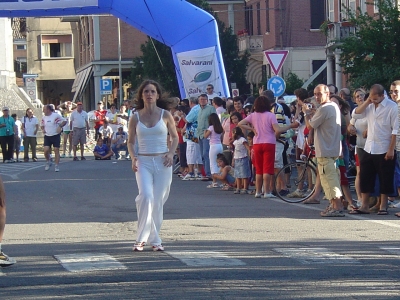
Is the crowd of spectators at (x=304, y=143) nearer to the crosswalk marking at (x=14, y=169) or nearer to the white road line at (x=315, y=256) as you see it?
the white road line at (x=315, y=256)

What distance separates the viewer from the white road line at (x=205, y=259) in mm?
8828

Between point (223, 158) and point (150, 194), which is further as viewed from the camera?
point (223, 158)

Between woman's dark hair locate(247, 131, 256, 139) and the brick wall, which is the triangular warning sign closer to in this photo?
woman's dark hair locate(247, 131, 256, 139)

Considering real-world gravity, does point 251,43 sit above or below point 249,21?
below

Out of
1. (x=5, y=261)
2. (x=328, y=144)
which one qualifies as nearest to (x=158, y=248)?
(x=5, y=261)

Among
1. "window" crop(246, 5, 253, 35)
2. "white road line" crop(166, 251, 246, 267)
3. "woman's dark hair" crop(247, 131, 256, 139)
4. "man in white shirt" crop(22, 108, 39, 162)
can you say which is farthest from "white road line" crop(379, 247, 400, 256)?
"window" crop(246, 5, 253, 35)

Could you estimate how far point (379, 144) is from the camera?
13.2m

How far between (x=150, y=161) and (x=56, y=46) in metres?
67.1

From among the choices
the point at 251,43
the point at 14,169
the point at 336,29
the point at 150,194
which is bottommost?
the point at 14,169

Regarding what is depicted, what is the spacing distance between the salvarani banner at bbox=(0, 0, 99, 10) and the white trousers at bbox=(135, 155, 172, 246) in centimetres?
1482

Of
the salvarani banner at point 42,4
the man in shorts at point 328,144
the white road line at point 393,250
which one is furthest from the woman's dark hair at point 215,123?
the white road line at point 393,250

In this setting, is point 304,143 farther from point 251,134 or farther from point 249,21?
point 249,21

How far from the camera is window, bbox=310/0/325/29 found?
47438 millimetres

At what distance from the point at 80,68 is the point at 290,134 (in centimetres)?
5487
